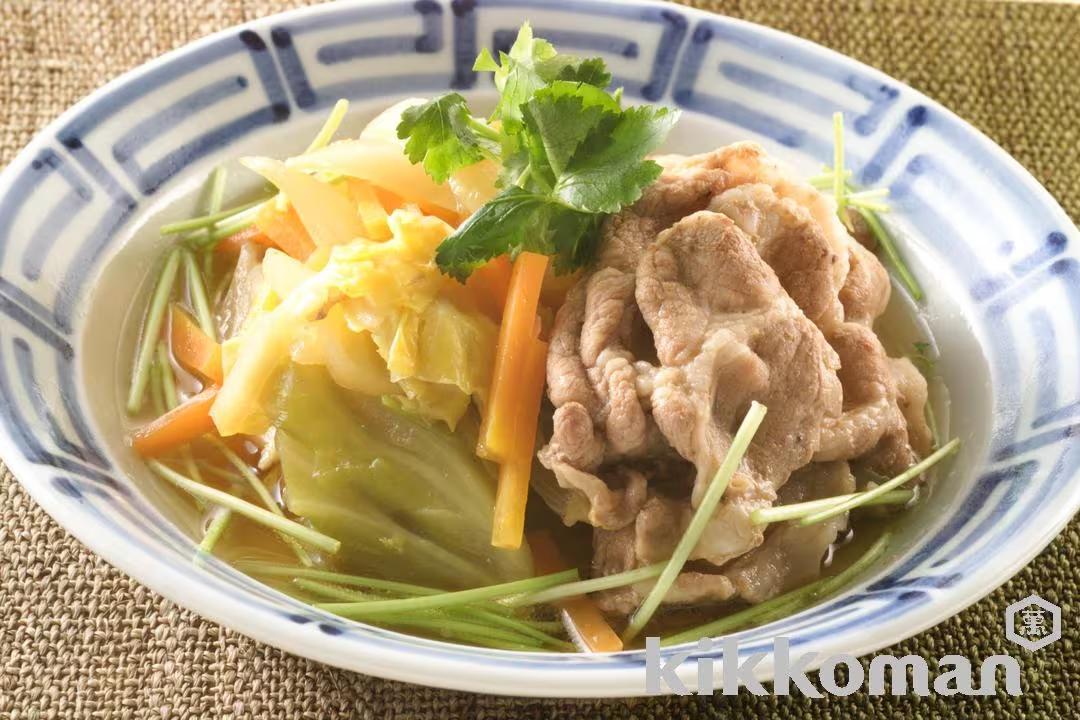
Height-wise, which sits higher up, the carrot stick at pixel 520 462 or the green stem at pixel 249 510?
the carrot stick at pixel 520 462

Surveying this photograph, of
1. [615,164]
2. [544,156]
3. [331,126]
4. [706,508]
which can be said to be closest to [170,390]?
[331,126]

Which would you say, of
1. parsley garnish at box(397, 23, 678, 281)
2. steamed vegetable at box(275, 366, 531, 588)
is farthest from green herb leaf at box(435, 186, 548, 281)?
steamed vegetable at box(275, 366, 531, 588)

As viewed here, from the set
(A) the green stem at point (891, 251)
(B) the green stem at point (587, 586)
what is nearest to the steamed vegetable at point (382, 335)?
(B) the green stem at point (587, 586)

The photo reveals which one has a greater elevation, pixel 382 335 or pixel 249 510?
pixel 382 335

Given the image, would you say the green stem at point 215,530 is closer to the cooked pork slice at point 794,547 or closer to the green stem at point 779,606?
the green stem at point 779,606

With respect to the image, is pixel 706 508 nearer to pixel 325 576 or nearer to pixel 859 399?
pixel 859 399

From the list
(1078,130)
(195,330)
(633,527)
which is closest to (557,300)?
(633,527)
